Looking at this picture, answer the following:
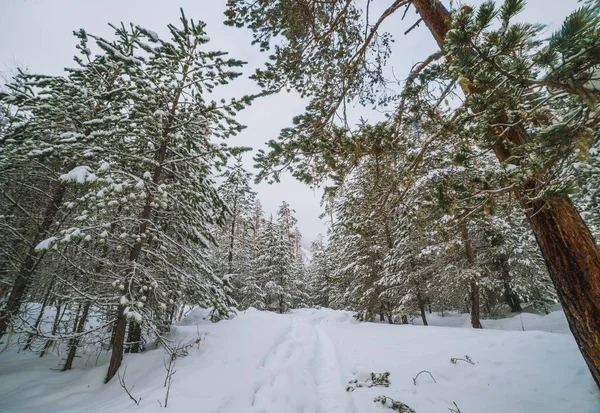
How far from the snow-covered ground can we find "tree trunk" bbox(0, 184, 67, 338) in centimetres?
188

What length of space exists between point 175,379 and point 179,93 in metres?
7.56

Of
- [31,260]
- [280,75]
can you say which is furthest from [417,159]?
[31,260]

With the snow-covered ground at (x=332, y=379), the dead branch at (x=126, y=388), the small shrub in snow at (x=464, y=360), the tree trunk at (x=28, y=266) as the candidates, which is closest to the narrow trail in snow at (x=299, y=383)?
the snow-covered ground at (x=332, y=379)

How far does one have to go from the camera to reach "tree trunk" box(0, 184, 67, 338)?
6.95m

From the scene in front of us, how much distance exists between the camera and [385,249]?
51.4 feet

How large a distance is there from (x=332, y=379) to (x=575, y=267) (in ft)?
17.7

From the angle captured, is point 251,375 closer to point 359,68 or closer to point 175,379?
point 175,379

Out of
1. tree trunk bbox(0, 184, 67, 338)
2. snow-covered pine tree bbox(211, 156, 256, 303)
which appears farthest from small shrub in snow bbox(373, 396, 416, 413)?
snow-covered pine tree bbox(211, 156, 256, 303)

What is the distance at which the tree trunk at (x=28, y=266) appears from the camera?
6.95 meters

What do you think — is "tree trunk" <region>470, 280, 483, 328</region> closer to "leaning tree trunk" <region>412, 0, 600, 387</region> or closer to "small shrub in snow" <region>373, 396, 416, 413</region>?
"small shrub in snow" <region>373, 396, 416, 413</region>

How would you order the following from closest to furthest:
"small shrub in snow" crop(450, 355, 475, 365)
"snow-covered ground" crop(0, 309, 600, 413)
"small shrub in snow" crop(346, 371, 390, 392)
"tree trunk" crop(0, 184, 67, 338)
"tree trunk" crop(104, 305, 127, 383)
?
"snow-covered ground" crop(0, 309, 600, 413) → "small shrub in snow" crop(346, 371, 390, 392) → "small shrub in snow" crop(450, 355, 475, 365) → "tree trunk" crop(104, 305, 127, 383) → "tree trunk" crop(0, 184, 67, 338)

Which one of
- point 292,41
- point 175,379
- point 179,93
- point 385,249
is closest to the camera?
point 292,41

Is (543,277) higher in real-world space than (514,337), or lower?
higher

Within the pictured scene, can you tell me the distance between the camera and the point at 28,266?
294 inches
